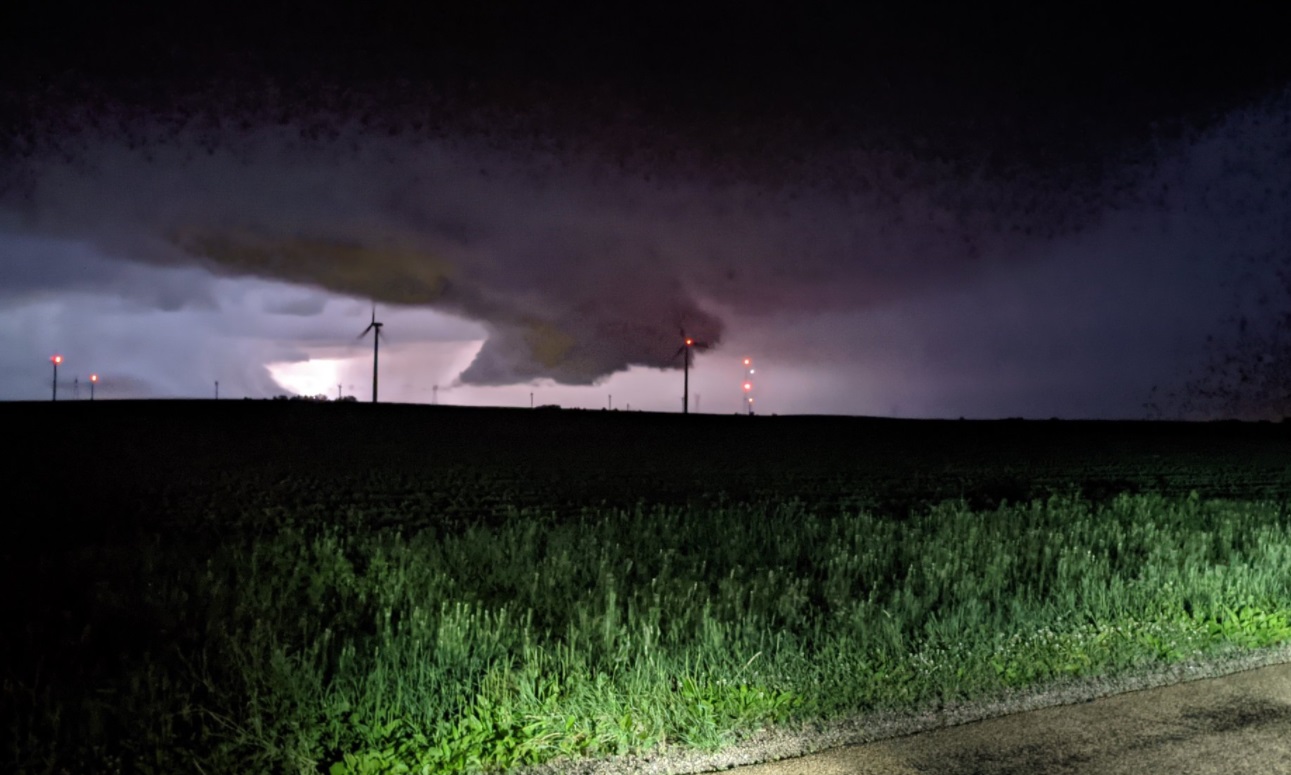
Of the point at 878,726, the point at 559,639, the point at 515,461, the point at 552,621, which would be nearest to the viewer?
the point at 878,726

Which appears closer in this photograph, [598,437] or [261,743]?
[261,743]

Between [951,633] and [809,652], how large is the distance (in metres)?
1.31

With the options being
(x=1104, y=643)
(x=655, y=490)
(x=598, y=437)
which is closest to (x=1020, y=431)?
(x=598, y=437)

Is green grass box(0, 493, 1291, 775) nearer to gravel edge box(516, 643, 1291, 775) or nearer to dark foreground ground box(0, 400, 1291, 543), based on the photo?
gravel edge box(516, 643, 1291, 775)

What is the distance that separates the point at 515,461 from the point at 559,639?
121 feet

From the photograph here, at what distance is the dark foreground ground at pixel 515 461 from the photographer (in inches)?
1017

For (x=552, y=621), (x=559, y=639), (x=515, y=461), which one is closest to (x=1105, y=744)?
(x=559, y=639)

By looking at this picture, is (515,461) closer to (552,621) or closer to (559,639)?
(552,621)

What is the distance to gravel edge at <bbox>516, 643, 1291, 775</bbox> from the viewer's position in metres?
5.20

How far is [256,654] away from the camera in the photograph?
6.98 metres

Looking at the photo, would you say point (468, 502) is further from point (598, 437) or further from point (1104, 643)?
point (598, 437)

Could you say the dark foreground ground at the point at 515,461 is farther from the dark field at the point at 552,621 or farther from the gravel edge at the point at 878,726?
the gravel edge at the point at 878,726

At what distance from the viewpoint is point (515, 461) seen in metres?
44.2

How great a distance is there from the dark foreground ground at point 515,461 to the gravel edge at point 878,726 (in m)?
16.6
